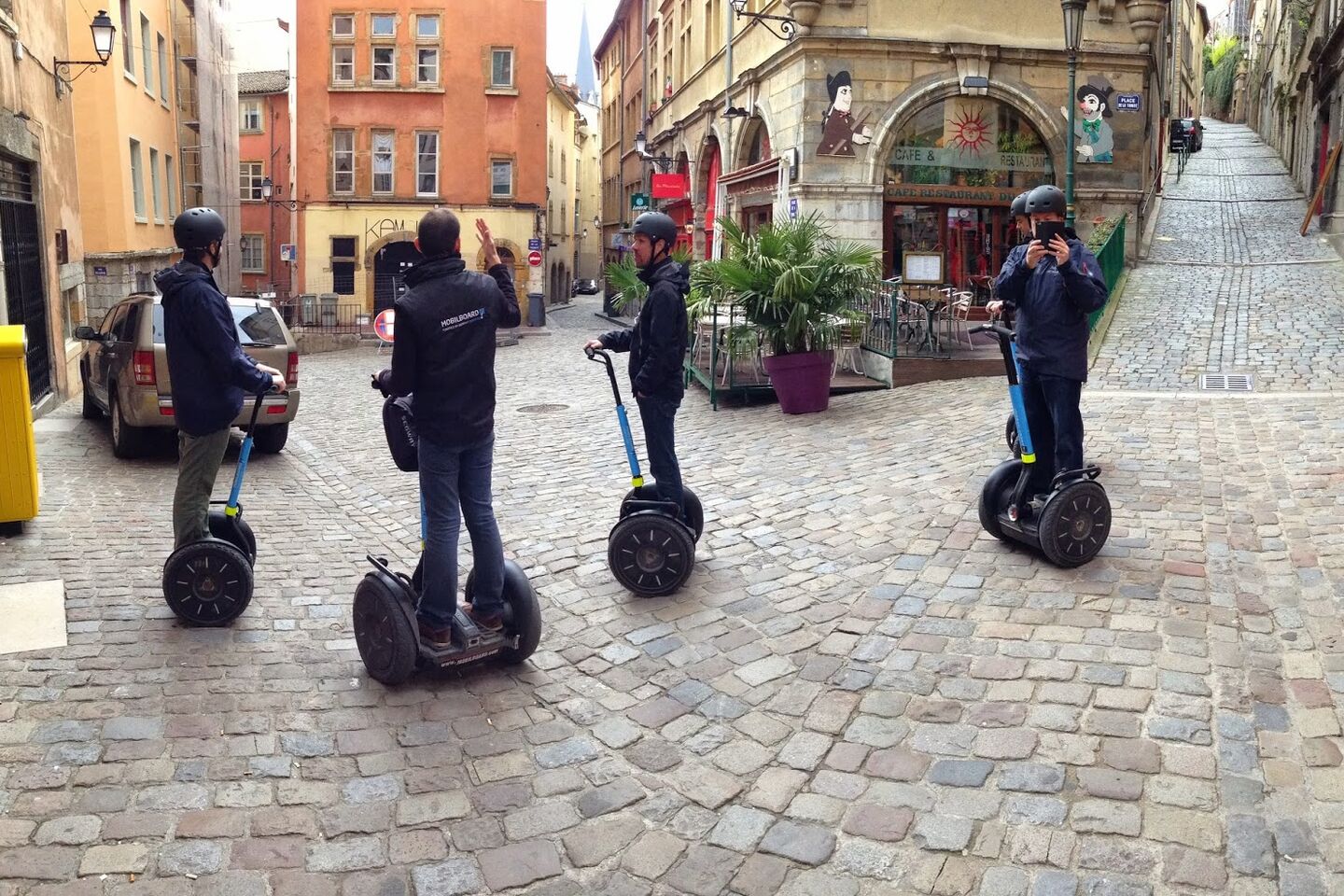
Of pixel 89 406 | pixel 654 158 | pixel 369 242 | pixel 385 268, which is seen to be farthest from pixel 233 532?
pixel 385 268

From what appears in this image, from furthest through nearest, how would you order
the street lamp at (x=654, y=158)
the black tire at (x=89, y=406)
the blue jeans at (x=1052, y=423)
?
1. the street lamp at (x=654, y=158)
2. the black tire at (x=89, y=406)
3. the blue jeans at (x=1052, y=423)

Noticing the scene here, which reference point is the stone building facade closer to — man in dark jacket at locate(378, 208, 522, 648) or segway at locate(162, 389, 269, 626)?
segway at locate(162, 389, 269, 626)

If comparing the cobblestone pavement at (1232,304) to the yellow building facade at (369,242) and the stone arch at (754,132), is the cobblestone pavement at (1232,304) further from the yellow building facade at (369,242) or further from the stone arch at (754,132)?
the yellow building facade at (369,242)

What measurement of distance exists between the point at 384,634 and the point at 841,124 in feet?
57.9

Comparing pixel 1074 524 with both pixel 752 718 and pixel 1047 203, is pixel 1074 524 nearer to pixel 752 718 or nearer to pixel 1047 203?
pixel 1047 203

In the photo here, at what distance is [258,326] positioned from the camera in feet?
37.0

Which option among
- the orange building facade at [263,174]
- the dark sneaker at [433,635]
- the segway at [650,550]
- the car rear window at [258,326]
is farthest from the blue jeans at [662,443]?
the orange building facade at [263,174]

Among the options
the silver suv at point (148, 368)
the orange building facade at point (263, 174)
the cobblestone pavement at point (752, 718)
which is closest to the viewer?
the cobblestone pavement at point (752, 718)

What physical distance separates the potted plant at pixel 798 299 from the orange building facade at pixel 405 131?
24.0m

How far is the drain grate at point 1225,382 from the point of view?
11.4 metres

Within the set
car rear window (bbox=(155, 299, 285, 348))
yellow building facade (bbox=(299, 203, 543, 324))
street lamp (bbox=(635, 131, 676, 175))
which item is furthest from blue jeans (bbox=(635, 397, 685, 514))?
yellow building facade (bbox=(299, 203, 543, 324))

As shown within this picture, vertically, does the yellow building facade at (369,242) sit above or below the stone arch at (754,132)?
below

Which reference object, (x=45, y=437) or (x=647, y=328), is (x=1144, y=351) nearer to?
(x=647, y=328)

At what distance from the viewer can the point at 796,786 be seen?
4.34m
